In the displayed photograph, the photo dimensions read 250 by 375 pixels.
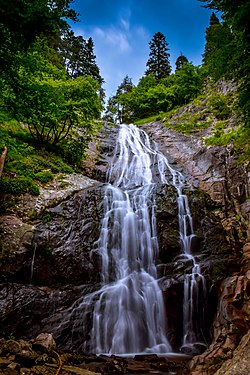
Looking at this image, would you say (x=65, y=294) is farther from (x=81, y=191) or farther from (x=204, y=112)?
(x=204, y=112)

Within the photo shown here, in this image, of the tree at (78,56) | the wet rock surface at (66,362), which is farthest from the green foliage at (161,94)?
the wet rock surface at (66,362)

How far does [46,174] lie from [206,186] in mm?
8010

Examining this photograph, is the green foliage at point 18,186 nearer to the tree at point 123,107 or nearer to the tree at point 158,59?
the tree at point 123,107

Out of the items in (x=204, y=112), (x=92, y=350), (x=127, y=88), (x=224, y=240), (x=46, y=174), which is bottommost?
(x=92, y=350)

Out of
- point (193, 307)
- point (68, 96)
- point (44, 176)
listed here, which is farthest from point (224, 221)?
point (68, 96)

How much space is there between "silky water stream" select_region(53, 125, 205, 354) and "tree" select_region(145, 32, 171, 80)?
34.8m

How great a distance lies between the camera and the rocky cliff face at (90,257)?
20.6 ft

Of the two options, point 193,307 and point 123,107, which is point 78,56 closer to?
point 123,107

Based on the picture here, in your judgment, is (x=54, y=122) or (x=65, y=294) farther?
(x=54, y=122)

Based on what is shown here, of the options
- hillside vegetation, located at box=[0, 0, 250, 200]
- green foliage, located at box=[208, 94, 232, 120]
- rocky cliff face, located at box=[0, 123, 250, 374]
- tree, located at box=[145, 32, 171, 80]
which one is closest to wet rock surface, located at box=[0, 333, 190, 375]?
rocky cliff face, located at box=[0, 123, 250, 374]

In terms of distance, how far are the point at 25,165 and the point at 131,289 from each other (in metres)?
6.85

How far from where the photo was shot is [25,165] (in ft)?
36.2

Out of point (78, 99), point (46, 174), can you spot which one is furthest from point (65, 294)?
point (78, 99)

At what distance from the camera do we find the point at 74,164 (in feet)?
45.8
